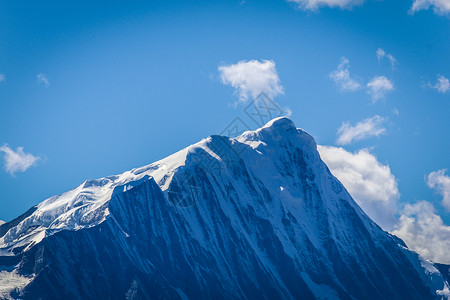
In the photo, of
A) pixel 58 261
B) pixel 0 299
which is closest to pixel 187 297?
pixel 58 261

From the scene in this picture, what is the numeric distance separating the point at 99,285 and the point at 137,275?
37.8 feet

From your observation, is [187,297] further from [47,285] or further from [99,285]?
[47,285]

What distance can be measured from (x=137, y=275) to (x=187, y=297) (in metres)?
16.4

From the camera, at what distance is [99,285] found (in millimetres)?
196500

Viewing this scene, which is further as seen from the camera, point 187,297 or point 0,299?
point 187,297

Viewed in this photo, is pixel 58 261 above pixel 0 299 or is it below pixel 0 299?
above

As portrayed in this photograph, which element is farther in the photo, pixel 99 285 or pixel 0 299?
pixel 99 285

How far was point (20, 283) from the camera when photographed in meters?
191

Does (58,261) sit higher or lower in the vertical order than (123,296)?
higher

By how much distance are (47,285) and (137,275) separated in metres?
26.2

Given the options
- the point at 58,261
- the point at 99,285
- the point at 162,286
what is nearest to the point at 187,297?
the point at 162,286

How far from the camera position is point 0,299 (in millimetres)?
181125

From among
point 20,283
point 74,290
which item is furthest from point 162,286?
point 20,283

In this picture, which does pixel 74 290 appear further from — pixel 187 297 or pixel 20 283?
pixel 187 297
